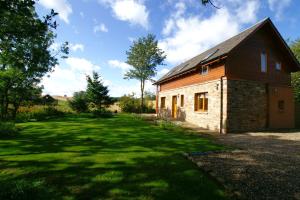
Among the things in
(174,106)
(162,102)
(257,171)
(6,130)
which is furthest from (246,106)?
(6,130)

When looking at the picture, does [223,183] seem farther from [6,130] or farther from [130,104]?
[130,104]

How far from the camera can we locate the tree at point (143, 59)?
40094 millimetres

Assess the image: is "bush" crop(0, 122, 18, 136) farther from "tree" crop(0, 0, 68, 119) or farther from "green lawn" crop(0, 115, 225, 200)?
"tree" crop(0, 0, 68, 119)

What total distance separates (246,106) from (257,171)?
32.6ft

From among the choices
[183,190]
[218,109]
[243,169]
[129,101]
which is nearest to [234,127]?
[218,109]

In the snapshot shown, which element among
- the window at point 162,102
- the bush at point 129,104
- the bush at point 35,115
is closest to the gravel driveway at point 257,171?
the bush at point 35,115

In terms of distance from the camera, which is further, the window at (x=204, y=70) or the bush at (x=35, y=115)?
the bush at (x=35, y=115)

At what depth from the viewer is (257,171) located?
5.88 meters

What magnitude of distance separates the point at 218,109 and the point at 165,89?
11418 mm

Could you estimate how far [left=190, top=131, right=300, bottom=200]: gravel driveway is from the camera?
463cm

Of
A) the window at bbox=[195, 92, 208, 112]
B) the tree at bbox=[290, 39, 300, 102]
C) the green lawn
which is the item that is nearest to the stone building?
the window at bbox=[195, 92, 208, 112]

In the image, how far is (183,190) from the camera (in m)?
4.62

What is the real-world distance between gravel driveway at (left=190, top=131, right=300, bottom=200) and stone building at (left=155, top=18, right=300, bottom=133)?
20.1 ft

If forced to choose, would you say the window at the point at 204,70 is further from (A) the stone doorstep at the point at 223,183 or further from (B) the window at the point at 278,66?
(A) the stone doorstep at the point at 223,183
